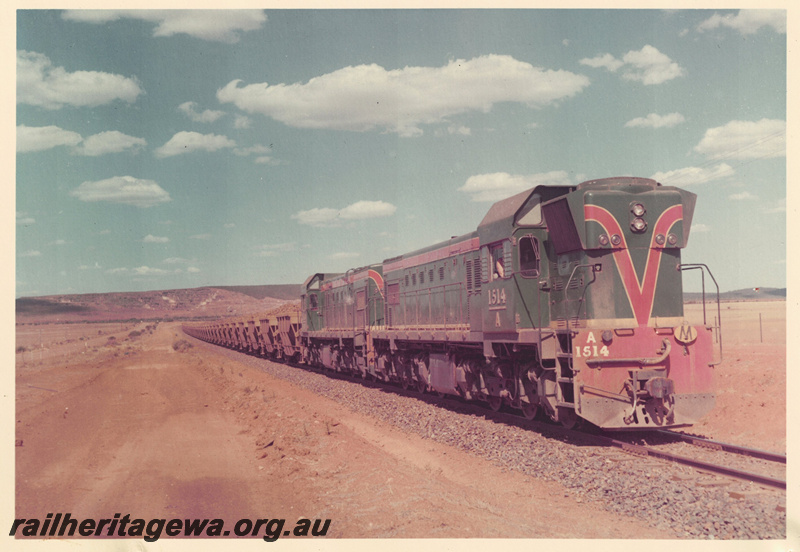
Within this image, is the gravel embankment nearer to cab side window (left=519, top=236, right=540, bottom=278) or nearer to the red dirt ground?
the red dirt ground

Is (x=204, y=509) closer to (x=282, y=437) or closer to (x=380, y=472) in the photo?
(x=380, y=472)

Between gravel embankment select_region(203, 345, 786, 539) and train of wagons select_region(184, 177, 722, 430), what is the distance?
692mm

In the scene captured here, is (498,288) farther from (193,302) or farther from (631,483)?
(193,302)

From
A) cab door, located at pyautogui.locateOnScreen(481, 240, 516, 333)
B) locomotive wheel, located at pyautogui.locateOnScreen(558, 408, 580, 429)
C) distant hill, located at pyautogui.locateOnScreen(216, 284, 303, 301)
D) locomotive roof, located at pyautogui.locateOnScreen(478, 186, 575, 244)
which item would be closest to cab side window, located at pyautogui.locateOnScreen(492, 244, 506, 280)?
cab door, located at pyautogui.locateOnScreen(481, 240, 516, 333)

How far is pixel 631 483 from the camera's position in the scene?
24.9ft

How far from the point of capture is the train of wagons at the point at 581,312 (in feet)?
30.9

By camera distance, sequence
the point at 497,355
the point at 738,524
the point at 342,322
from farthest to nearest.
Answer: the point at 342,322
the point at 497,355
the point at 738,524

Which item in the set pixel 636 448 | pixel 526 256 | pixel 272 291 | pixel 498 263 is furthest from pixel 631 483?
pixel 272 291

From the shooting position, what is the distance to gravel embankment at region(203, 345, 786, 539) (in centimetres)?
618

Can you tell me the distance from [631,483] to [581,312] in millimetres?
3226
